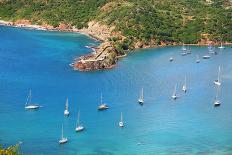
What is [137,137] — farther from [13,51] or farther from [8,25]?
[8,25]

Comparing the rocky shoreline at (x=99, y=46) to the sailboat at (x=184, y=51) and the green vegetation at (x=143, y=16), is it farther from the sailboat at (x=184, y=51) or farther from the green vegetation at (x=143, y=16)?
the sailboat at (x=184, y=51)

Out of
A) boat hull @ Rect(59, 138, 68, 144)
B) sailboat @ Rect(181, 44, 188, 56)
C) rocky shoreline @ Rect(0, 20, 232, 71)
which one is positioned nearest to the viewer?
boat hull @ Rect(59, 138, 68, 144)

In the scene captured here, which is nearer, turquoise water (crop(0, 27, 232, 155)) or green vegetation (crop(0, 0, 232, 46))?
turquoise water (crop(0, 27, 232, 155))

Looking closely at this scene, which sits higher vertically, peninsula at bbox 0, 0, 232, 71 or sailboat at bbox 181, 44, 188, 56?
peninsula at bbox 0, 0, 232, 71

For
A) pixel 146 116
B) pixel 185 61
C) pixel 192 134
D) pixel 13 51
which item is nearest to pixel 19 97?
pixel 146 116

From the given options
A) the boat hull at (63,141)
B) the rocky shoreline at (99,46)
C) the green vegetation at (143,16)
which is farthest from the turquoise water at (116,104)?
the green vegetation at (143,16)

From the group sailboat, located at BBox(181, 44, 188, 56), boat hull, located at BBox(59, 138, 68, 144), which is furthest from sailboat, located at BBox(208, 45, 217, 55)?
boat hull, located at BBox(59, 138, 68, 144)

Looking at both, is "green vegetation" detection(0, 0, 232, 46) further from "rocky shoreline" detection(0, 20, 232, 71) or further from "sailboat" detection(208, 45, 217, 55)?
"sailboat" detection(208, 45, 217, 55)
